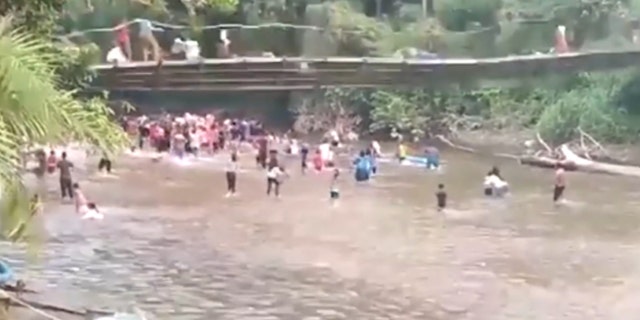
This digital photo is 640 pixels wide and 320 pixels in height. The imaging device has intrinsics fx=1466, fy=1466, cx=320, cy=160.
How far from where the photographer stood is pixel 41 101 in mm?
5656

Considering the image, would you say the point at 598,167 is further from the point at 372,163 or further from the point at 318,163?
the point at 318,163

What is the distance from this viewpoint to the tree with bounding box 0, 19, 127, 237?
5551mm

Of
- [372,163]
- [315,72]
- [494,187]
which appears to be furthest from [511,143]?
[315,72]

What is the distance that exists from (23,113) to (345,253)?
14.0 meters

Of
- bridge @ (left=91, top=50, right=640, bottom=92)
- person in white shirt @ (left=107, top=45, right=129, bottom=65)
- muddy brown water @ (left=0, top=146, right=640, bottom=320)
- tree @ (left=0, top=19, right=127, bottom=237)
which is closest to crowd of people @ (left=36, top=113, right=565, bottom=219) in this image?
muddy brown water @ (left=0, top=146, right=640, bottom=320)

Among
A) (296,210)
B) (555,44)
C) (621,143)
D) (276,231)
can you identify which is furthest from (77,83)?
(621,143)

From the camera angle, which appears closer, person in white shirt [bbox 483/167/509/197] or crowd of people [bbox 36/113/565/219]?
crowd of people [bbox 36/113/565/219]

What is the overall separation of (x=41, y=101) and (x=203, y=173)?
2680 cm

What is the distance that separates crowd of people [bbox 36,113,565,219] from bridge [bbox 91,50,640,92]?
1.70 metres

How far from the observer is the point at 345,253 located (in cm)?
1947

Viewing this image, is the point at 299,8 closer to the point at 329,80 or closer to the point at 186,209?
the point at 329,80

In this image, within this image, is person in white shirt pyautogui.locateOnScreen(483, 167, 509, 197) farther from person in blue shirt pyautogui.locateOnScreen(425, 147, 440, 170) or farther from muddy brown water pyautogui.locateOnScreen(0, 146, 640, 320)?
person in blue shirt pyautogui.locateOnScreen(425, 147, 440, 170)

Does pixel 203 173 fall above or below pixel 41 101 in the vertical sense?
below

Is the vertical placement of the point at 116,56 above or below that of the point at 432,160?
above
